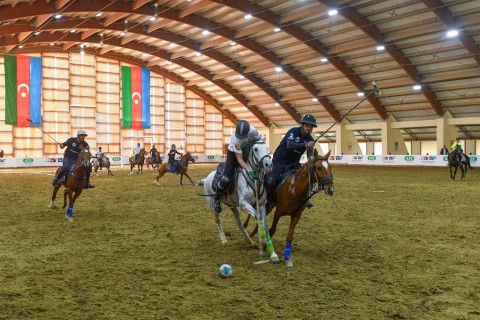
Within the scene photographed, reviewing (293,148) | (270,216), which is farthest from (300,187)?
(270,216)

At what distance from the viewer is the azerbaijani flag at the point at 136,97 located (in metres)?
48.0

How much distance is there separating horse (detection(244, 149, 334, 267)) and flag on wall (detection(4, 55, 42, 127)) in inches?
1535

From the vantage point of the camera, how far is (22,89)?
4194 centimetres

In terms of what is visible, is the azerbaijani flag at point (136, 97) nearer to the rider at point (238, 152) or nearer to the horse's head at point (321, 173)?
the rider at point (238, 152)

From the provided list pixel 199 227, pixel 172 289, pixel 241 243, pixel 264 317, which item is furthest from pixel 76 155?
pixel 264 317

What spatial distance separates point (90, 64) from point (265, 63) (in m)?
20.3

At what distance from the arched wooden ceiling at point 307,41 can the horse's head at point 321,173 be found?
25091 millimetres

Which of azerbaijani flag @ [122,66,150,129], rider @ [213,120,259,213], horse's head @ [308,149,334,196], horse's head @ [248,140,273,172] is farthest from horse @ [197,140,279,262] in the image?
azerbaijani flag @ [122,66,150,129]

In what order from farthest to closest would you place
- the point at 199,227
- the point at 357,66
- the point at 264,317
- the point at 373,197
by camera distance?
the point at 357,66
the point at 373,197
the point at 199,227
the point at 264,317

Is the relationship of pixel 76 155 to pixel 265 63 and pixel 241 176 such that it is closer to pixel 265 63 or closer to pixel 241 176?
pixel 241 176

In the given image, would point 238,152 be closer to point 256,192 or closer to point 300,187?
point 256,192

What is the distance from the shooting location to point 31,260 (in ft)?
23.4

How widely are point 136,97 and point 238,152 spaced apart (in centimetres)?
4396

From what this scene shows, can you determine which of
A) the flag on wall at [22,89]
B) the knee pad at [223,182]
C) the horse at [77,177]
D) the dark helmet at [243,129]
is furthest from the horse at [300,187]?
the flag on wall at [22,89]
